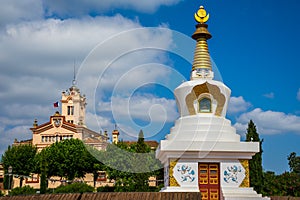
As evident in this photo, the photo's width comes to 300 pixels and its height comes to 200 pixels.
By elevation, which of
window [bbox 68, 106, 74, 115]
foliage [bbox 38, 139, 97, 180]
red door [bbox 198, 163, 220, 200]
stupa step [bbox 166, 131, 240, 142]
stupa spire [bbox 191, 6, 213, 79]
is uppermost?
window [bbox 68, 106, 74, 115]

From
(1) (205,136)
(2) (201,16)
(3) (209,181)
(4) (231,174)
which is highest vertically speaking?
(2) (201,16)

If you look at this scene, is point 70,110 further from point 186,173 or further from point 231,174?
point 231,174

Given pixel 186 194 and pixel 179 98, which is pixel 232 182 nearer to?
pixel 179 98

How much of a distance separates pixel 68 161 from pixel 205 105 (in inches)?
1618

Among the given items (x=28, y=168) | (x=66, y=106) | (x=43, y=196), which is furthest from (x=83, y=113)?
(x=43, y=196)

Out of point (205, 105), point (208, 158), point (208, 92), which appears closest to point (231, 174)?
point (208, 158)

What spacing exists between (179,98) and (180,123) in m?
1.64

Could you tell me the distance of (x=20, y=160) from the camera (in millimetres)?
Answer: 66375

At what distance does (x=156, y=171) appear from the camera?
177 feet

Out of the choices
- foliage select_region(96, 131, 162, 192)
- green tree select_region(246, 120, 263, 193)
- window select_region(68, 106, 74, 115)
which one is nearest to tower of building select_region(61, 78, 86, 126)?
window select_region(68, 106, 74, 115)

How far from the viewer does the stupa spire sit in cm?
2531

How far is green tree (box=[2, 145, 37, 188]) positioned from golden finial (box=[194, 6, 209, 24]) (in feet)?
153

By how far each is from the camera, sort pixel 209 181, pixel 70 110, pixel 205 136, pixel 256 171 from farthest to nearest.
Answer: pixel 70 110 < pixel 256 171 < pixel 205 136 < pixel 209 181

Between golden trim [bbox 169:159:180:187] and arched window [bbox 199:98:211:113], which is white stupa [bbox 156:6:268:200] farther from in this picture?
arched window [bbox 199:98:211:113]
